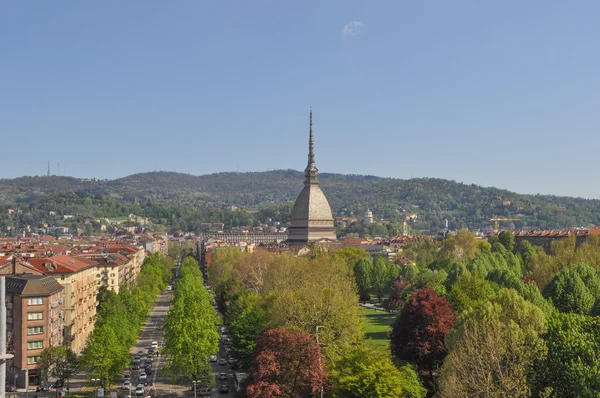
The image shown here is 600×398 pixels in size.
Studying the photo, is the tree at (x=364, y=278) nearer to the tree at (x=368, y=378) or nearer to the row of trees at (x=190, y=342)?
the row of trees at (x=190, y=342)

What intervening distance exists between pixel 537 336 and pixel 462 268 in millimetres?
44462

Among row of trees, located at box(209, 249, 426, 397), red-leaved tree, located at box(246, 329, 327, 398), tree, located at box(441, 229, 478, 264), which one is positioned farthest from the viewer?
tree, located at box(441, 229, 478, 264)

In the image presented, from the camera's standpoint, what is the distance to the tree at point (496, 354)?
36.3 m

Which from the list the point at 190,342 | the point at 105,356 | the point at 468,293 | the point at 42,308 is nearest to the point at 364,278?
the point at 468,293

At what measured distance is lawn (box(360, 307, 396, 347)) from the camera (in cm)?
7150

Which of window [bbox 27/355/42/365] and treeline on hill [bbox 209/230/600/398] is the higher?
treeline on hill [bbox 209/230/600/398]

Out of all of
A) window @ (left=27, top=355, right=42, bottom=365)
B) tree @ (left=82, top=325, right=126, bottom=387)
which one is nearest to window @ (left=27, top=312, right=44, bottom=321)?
window @ (left=27, top=355, right=42, bottom=365)

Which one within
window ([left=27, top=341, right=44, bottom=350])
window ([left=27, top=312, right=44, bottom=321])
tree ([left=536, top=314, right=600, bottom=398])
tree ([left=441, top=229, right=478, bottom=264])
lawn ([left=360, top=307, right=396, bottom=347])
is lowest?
lawn ([left=360, top=307, right=396, bottom=347])

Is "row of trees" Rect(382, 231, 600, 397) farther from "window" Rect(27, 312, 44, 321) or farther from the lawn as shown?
"window" Rect(27, 312, 44, 321)

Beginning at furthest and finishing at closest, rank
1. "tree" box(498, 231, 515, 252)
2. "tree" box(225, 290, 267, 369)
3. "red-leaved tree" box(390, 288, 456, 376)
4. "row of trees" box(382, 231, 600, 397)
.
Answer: "tree" box(498, 231, 515, 252) < "tree" box(225, 290, 267, 369) < "red-leaved tree" box(390, 288, 456, 376) < "row of trees" box(382, 231, 600, 397)

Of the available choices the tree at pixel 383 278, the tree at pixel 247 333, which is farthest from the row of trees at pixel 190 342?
the tree at pixel 383 278

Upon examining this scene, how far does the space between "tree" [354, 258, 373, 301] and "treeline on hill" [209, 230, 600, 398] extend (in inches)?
1171

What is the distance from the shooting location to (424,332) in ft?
176

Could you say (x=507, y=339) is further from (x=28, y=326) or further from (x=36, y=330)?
(x=28, y=326)
